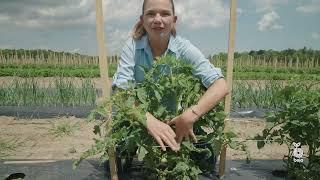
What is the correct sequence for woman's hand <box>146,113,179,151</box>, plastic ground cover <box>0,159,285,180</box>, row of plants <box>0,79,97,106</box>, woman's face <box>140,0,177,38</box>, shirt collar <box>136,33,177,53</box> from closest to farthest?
woman's hand <box>146,113,179,151</box> < woman's face <box>140,0,177,38</box> < shirt collar <box>136,33,177,53</box> < plastic ground cover <box>0,159,285,180</box> < row of plants <box>0,79,97,106</box>

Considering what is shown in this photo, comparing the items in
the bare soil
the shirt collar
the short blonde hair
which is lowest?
the bare soil

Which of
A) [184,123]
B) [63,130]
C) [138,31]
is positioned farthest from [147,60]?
[63,130]

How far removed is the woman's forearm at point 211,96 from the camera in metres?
2.07

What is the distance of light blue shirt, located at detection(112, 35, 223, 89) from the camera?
2.22m

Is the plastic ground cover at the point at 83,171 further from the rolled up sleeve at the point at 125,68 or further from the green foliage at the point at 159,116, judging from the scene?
the rolled up sleeve at the point at 125,68

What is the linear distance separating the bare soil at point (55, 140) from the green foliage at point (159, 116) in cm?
83

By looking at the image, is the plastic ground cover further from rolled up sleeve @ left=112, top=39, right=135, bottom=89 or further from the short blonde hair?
the short blonde hair

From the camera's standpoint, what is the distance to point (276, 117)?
2.46m

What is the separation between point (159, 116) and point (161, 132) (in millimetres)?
119

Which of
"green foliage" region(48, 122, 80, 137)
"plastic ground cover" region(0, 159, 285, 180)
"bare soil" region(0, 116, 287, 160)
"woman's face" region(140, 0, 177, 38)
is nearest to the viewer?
"woman's face" region(140, 0, 177, 38)

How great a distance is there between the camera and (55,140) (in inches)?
176

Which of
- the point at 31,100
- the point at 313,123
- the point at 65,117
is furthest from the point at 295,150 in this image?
the point at 31,100

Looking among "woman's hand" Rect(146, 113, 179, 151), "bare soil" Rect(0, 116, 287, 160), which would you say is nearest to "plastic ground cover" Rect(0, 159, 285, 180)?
"bare soil" Rect(0, 116, 287, 160)

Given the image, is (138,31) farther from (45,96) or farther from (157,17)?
(45,96)
